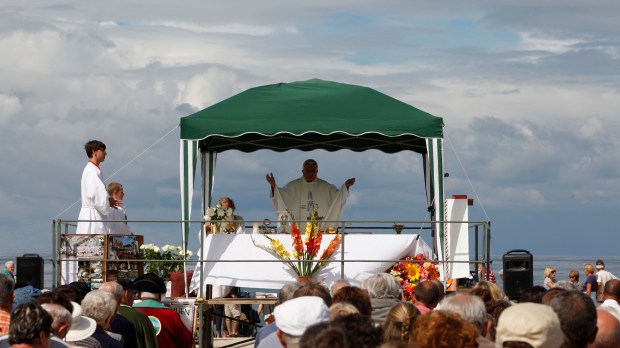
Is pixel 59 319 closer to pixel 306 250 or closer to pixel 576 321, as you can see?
pixel 576 321

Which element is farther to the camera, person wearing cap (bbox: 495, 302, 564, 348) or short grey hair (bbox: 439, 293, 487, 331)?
short grey hair (bbox: 439, 293, 487, 331)

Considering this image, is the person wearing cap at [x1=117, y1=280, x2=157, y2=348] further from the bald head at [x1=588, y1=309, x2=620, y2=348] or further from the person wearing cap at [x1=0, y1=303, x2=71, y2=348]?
the bald head at [x1=588, y1=309, x2=620, y2=348]

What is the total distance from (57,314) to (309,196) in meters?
9.45

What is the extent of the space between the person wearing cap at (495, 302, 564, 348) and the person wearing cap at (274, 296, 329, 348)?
0.99 metres

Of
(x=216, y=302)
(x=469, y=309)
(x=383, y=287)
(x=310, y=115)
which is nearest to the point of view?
(x=469, y=309)

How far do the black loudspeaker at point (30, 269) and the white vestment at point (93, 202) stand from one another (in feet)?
2.09

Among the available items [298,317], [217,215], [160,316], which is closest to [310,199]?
[217,215]

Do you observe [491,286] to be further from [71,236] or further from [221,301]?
[71,236]

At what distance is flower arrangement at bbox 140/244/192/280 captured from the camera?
15141 mm

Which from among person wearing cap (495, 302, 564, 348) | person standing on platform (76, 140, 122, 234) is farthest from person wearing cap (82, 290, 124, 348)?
person standing on platform (76, 140, 122, 234)

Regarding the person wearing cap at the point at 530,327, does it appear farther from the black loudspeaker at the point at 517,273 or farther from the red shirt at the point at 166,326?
the black loudspeaker at the point at 517,273

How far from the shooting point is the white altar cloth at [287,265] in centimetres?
1480

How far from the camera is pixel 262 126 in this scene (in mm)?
15211

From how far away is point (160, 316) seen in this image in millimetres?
10898
